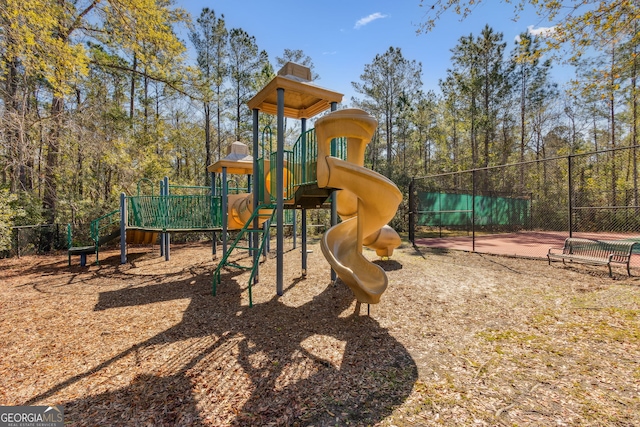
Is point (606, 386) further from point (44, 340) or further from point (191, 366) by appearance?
point (44, 340)

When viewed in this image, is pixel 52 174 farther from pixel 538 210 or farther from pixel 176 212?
pixel 538 210

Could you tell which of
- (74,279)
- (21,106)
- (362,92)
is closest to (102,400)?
(74,279)

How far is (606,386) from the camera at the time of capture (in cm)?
270

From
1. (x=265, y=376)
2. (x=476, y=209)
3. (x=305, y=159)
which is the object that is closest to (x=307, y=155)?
(x=305, y=159)

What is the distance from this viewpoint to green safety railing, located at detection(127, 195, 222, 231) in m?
8.40

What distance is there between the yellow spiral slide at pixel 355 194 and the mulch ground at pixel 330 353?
642 millimetres

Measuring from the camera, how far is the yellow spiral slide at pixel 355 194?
14.8ft

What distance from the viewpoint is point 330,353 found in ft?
11.5

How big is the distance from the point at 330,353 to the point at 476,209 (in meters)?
17.5

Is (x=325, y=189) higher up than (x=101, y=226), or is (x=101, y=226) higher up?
(x=325, y=189)

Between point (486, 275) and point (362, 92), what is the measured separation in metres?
22.8

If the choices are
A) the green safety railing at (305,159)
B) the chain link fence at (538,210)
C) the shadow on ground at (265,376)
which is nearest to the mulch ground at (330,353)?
the shadow on ground at (265,376)

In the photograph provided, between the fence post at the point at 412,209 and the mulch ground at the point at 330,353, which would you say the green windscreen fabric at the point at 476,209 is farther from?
the mulch ground at the point at 330,353

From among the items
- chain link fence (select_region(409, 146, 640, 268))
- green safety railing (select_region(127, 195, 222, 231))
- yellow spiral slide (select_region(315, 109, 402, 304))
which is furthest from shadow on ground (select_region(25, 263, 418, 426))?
chain link fence (select_region(409, 146, 640, 268))
